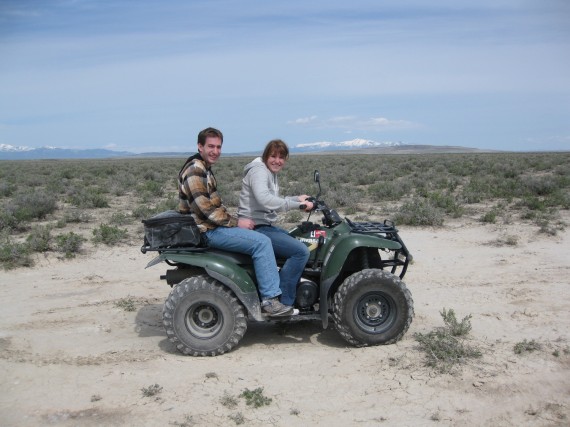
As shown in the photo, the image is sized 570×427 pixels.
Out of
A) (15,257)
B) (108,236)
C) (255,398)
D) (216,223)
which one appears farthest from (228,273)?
(108,236)

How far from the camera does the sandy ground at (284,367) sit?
402 centimetres

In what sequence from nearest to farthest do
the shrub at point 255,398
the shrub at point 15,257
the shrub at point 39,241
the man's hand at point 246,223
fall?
the shrub at point 255,398 < the man's hand at point 246,223 < the shrub at point 15,257 < the shrub at point 39,241

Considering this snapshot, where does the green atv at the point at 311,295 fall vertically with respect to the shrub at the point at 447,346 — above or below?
above

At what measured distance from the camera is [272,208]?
192 inches

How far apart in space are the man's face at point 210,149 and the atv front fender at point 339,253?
1391mm

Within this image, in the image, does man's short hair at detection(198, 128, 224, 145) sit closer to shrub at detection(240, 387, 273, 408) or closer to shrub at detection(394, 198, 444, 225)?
shrub at detection(240, 387, 273, 408)

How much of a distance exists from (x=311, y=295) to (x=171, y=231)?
146 cm

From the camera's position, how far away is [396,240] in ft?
17.3

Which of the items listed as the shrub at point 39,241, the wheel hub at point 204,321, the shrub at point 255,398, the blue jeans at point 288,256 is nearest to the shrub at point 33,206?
the shrub at point 39,241

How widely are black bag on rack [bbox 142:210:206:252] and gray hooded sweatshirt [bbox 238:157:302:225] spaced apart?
49 centimetres

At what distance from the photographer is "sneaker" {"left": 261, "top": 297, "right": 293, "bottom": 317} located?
16.6 feet

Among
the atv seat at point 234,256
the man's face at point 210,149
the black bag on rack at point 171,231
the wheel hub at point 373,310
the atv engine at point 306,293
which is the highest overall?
the man's face at point 210,149

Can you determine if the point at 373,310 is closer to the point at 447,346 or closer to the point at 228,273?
the point at 447,346

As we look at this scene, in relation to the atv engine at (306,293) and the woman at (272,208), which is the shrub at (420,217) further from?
the woman at (272,208)
